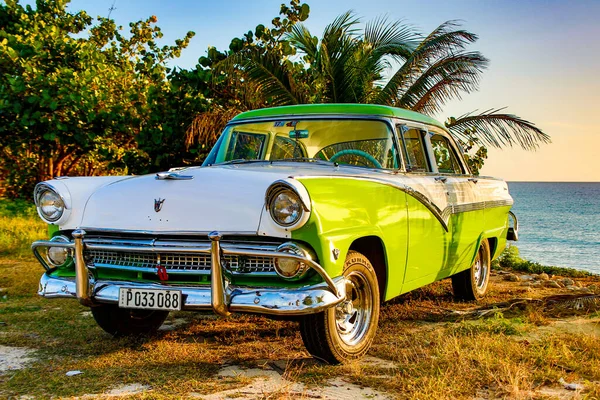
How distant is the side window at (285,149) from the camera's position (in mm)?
5570

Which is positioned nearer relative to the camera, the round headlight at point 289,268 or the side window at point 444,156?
the round headlight at point 289,268

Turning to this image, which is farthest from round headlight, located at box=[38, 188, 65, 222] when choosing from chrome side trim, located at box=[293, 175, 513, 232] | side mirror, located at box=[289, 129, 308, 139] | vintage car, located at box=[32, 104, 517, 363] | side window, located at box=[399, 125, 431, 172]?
side window, located at box=[399, 125, 431, 172]

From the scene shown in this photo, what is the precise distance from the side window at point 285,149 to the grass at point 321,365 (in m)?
1.41

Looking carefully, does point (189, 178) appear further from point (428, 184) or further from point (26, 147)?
point (26, 147)

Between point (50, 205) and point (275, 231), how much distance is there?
1729mm

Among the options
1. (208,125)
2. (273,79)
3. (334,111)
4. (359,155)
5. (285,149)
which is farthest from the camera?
(208,125)

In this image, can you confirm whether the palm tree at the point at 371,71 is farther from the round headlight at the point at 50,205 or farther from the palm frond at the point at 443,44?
the round headlight at the point at 50,205

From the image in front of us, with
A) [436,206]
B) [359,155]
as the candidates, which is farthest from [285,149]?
[436,206]

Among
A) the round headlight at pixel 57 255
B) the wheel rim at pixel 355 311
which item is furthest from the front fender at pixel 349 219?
the round headlight at pixel 57 255

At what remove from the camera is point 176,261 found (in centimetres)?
410

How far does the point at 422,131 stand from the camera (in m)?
5.96

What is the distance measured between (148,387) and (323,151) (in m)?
2.48

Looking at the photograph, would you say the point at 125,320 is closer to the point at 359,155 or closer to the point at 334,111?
the point at 359,155

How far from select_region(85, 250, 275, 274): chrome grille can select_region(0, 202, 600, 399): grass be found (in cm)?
65
